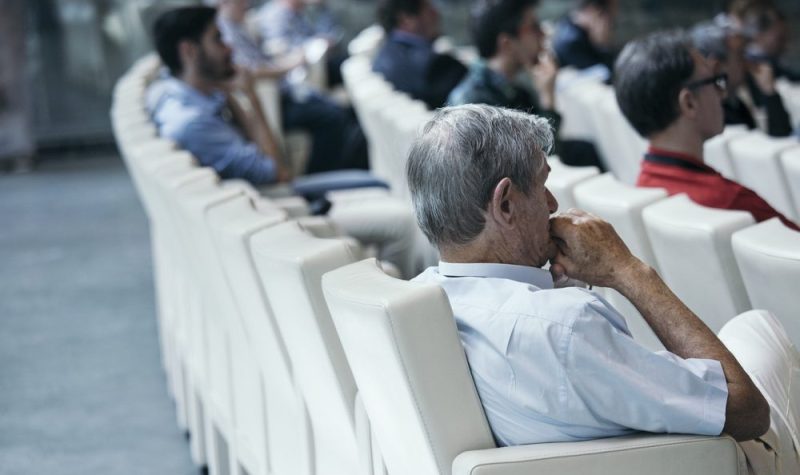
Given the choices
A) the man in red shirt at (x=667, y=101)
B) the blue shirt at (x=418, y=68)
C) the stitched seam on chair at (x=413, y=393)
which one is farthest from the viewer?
the blue shirt at (x=418, y=68)

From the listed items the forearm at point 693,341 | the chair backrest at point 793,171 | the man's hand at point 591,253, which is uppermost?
the man's hand at point 591,253

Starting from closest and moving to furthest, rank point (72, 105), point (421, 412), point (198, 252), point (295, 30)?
point (421, 412), point (198, 252), point (295, 30), point (72, 105)

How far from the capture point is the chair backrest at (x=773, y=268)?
2.29 m

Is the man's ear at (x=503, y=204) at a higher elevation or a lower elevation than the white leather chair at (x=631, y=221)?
higher

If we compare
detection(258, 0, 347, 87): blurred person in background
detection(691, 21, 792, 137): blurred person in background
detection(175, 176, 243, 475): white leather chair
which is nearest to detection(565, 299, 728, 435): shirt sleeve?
detection(175, 176, 243, 475): white leather chair

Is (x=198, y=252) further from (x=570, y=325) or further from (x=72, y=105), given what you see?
(x=72, y=105)

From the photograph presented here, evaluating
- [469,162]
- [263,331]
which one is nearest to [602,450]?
[469,162]

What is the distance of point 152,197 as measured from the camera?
4238 mm

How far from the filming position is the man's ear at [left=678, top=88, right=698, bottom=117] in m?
3.47

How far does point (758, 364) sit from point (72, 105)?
10.4 metres

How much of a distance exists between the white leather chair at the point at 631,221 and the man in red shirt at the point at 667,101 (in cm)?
60

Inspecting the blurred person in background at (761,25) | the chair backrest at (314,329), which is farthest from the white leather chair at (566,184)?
the blurred person in background at (761,25)

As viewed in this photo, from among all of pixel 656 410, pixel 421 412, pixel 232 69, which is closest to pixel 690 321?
pixel 656 410

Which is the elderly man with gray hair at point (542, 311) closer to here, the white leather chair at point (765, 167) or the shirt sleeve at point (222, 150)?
the white leather chair at point (765, 167)
